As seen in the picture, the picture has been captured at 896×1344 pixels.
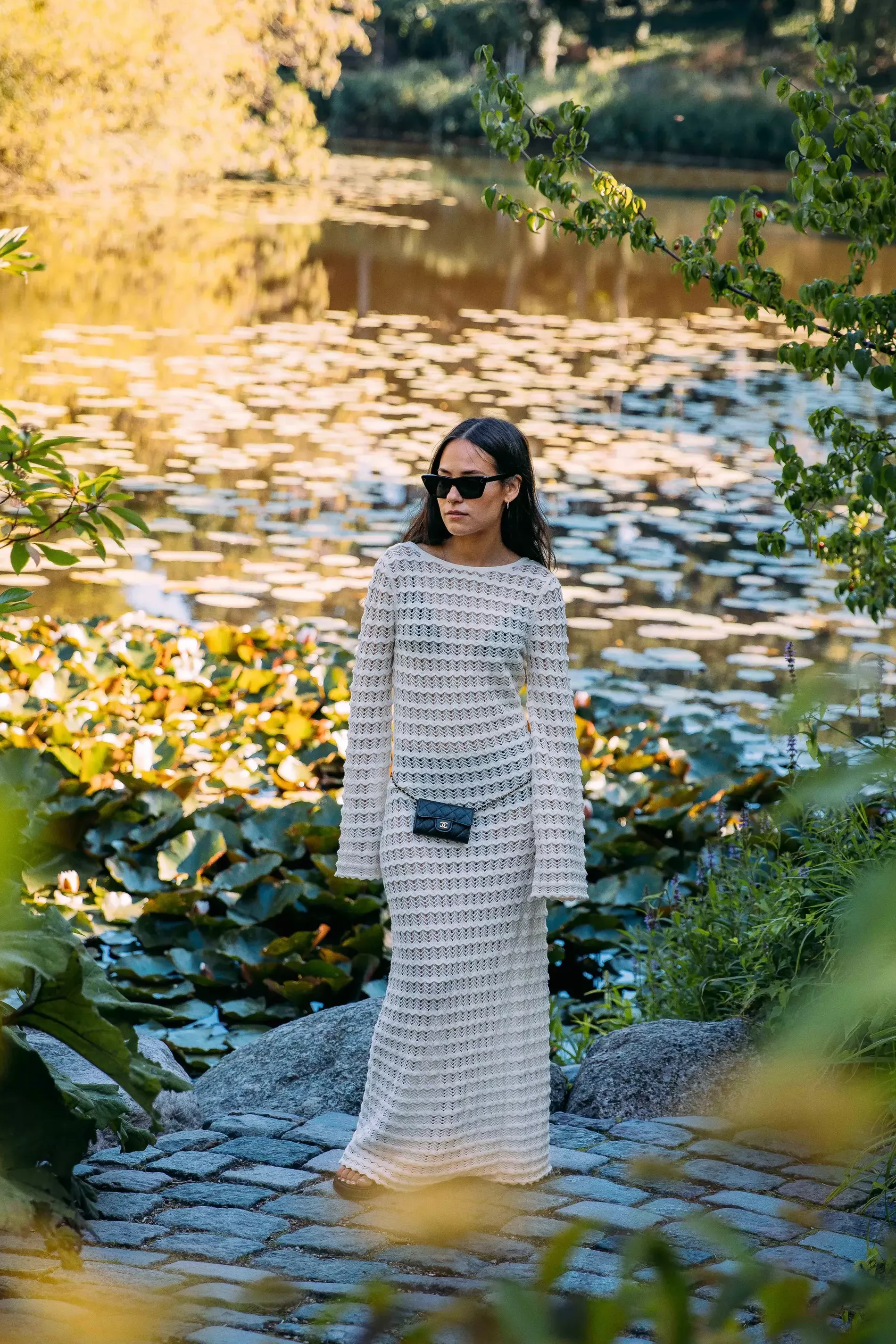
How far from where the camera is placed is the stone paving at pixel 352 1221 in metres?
2.45

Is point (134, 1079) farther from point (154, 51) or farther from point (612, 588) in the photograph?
point (154, 51)

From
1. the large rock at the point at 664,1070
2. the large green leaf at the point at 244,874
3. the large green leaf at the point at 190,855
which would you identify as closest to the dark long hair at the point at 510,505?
the large rock at the point at 664,1070

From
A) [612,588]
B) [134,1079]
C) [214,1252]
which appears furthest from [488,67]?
[612,588]

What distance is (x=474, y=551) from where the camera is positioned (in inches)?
128

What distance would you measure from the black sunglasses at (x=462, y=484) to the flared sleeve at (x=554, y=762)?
231 millimetres

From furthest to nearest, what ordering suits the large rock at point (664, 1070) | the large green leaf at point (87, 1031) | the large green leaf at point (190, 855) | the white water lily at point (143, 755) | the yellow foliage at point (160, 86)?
the yellow foliage at point (160, 86) → the white water lily at point (143, 755) → the large green leaf at point (190, 855) → the large rock at point (664, 1070) → the large green leaf at point (87, 1031)

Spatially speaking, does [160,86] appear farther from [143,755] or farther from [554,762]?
[554,762]

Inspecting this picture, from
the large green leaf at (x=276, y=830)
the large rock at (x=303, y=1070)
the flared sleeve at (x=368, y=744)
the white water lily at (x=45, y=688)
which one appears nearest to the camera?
the flared sleeve at (x=368, y=744)

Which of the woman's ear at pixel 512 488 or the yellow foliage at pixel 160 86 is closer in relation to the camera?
the woman's ear at pixel 512 488

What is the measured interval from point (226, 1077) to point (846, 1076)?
1.40 metres

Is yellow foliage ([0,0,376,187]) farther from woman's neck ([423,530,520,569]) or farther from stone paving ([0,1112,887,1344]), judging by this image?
stone paving ([0,1112,887,1344])

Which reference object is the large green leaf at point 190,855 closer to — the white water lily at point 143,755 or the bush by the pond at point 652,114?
the white water lily at point 143,755

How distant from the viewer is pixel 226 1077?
379cm

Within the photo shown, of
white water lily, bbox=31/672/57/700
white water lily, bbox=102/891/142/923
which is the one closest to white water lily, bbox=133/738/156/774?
white water lily, bbox=31/672/57/700
